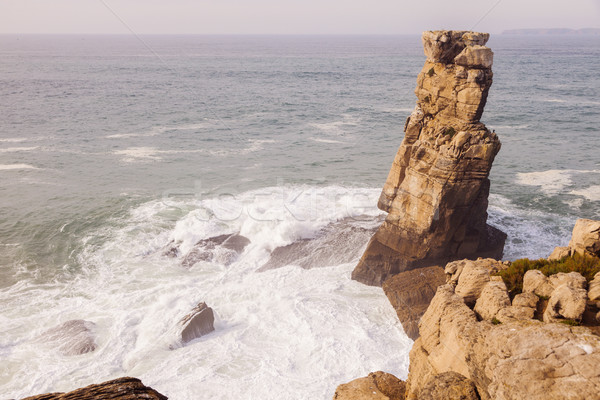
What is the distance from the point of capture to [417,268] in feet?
65.6

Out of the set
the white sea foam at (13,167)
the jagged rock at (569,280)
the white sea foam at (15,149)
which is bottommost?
the white sea foam at (13,167)

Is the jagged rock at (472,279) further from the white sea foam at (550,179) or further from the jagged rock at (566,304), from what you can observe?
the white sea foam at (550,179)

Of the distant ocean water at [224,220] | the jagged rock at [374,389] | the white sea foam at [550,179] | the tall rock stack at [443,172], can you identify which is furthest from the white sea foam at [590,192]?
the jagged rock at [374,389]

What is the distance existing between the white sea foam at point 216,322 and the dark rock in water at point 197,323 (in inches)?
14.4

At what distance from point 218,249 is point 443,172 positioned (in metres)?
11.6

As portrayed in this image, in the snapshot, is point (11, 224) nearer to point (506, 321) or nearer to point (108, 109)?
point (506, 321)

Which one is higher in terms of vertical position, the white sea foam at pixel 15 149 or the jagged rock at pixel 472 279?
the jagged rock at pixel 472 279

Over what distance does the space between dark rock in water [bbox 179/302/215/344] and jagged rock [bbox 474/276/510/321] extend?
10.4m

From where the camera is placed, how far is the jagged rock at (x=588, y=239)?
10930 millimetres

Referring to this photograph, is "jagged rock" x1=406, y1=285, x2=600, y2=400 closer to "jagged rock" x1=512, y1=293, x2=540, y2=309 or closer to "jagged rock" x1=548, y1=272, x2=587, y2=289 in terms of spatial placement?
"jagged rock" x1=512, y1=293, x2=540, y2=309

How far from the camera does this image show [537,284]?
9852mm

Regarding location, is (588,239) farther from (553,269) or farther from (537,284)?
(537,284)

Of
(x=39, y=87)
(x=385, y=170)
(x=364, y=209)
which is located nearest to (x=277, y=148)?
(x=385, y=170)

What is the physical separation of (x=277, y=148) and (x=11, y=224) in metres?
21.3
